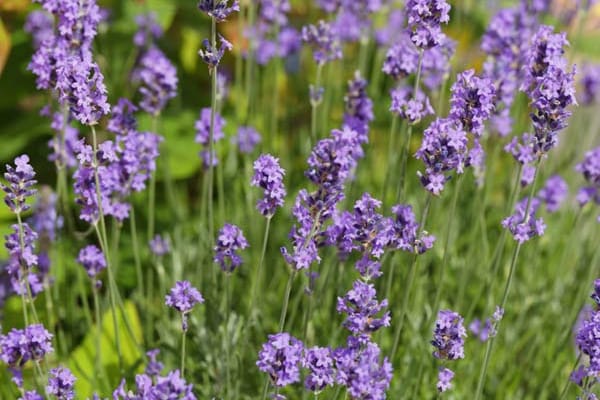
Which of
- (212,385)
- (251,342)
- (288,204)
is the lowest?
(212,385)

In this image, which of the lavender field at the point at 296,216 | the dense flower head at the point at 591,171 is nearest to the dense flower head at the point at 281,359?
the lavender field at the point at 296,216

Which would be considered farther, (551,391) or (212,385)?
(551,391)

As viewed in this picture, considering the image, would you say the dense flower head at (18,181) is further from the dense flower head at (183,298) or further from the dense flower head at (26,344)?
the dense flower head at (183,298)

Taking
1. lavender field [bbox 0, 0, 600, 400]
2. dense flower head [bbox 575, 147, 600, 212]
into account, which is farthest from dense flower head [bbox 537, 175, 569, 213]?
dense flower head [bbox 575, 147, 600, 212]

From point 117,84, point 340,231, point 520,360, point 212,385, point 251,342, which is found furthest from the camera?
point 117,84

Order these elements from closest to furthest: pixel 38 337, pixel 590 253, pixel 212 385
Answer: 1. pixel 38 337
2. pixel 212 385
3. pixel 590 253

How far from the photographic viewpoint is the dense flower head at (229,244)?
6.90ft

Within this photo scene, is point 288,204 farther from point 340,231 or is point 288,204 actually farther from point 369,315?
point 369,315

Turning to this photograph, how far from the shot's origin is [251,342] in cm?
290

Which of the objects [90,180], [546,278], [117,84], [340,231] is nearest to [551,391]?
[546,278]

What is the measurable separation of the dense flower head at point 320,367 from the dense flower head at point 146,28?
2214 millimetres

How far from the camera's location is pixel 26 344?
198 cm

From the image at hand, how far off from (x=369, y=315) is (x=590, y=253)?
2085mm

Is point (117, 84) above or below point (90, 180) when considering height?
above
